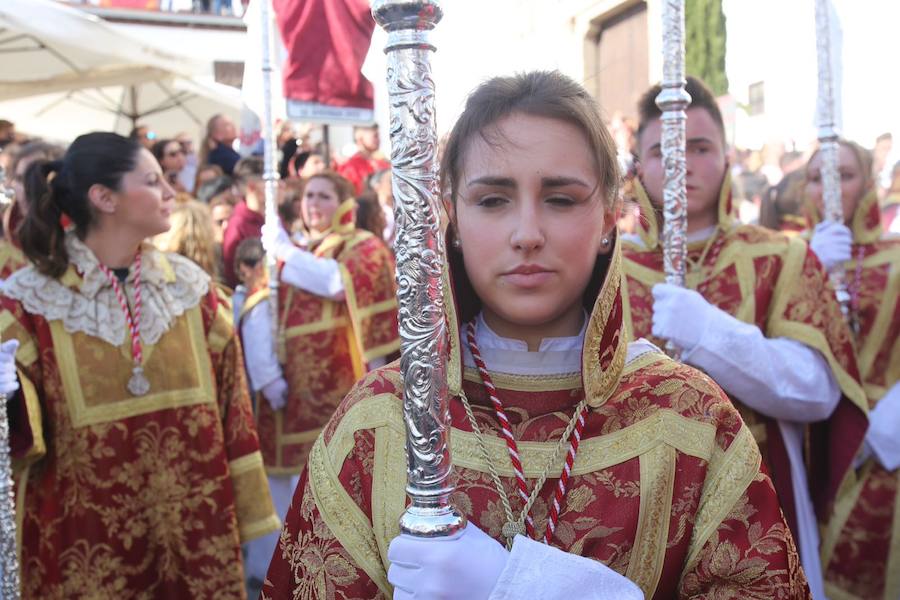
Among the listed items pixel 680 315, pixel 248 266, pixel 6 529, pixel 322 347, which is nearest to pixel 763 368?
pixel 680 315

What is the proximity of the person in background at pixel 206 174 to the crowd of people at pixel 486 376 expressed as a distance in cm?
49

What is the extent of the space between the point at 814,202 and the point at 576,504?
3.63 meters

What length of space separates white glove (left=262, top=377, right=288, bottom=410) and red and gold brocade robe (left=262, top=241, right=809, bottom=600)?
348cm

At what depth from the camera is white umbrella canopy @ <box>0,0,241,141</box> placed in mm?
7574

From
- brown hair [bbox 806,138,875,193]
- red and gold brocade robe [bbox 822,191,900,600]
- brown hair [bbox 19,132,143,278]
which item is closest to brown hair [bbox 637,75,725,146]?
red and gold brocade robe [bbox 822,191,900,600]

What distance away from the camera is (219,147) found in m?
8.62

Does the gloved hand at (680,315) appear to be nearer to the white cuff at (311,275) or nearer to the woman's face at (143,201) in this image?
the woman's face at (143,201)

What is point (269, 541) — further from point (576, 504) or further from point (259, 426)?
point (576, 504)

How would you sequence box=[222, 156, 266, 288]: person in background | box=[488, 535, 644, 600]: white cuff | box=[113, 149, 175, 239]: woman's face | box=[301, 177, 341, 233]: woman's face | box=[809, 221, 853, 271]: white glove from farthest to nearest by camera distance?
box=[222, 156, 266, 288]: person in background < box=[301, 177, 341, 233]: woman's face < box=[809, 221, 853, 271]: white glove < box=[113, 149, 175, 239]: woman's face < box=[488, 535, 644, 600]: white cuff

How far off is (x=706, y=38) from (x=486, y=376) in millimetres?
14435

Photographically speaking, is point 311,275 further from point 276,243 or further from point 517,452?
point 517,452

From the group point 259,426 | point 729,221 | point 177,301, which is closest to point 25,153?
point 177,301

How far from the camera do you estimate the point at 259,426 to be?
5.33m

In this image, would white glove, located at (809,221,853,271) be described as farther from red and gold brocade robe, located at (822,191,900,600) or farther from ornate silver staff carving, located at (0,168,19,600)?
ornate silver staff carving, located at (0,168,19,600)
